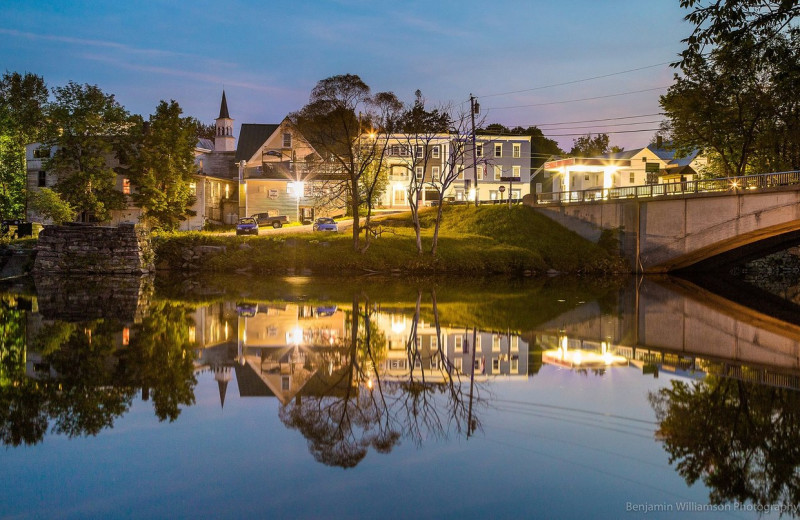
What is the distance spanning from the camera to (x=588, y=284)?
130 feet

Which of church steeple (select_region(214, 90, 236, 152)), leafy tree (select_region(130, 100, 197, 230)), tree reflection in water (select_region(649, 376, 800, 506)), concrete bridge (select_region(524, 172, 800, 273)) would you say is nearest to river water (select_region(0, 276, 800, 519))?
tree reflection in water (select_region(649, 376, 800, 506))

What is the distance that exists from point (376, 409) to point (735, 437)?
4.53 metres

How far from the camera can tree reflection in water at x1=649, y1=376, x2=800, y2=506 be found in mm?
7305

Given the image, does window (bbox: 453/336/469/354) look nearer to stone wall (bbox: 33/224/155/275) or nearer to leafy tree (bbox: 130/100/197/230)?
stone wall (bbox: 33/224/155/275)

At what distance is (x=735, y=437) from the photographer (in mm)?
8766

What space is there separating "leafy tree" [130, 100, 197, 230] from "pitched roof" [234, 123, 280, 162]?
1683 centimetres

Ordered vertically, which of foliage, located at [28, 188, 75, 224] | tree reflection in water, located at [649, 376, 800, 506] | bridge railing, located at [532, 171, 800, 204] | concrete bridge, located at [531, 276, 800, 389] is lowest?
concrete bridge, located at [531, 276, 800, 389]

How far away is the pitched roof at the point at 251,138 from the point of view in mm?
77312

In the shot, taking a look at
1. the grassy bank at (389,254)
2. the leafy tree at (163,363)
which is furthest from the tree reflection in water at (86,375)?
the grassy bank at (389,254)

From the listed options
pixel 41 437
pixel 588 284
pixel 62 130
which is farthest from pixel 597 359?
pixel 62 130

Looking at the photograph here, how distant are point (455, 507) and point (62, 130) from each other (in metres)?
59.4

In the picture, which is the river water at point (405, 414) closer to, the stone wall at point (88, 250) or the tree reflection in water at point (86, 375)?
the tree reflection in water at point (86, 375)

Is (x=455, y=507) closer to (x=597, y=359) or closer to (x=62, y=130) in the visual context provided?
(x=597, y=359)

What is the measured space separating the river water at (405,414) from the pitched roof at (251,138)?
2268 inches
